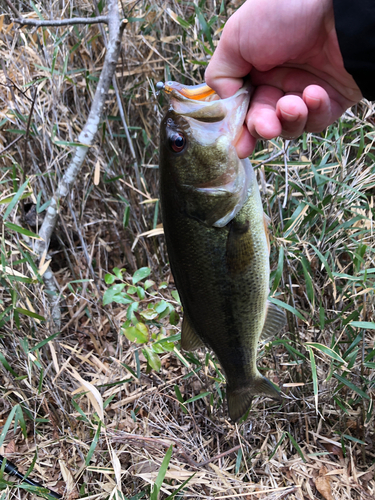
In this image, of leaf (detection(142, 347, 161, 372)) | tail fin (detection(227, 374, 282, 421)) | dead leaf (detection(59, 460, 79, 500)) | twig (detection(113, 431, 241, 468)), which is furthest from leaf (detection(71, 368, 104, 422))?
tail fin (detection(227, 374, 282, 421))

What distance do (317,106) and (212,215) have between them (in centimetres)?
58

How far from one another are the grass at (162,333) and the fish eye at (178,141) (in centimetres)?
86

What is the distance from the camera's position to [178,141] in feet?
4.46

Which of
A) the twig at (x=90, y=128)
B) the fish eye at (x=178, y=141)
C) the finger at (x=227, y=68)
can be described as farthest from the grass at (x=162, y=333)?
the fish eye at (x=178, y=141)

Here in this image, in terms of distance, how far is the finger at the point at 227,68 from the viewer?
1.57 metres

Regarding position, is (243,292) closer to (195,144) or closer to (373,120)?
(195,144)

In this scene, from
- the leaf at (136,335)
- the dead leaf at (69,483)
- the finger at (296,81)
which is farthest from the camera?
the dead leaf at (69,483)

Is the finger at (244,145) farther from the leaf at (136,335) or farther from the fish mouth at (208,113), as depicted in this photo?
the leaf at (136,335)

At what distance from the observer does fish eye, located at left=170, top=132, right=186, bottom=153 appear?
135 cm

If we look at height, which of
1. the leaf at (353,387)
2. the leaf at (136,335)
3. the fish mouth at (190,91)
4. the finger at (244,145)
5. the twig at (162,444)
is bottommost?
the twig at (162,444)

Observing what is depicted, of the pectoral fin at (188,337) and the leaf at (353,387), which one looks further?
the leaf at (353,387)

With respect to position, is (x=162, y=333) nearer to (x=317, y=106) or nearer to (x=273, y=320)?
(x=273, y=320)

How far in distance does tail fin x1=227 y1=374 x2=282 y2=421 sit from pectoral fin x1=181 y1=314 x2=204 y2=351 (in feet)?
0.93

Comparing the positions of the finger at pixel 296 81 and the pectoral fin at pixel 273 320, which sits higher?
the finger at pixel 296 81
